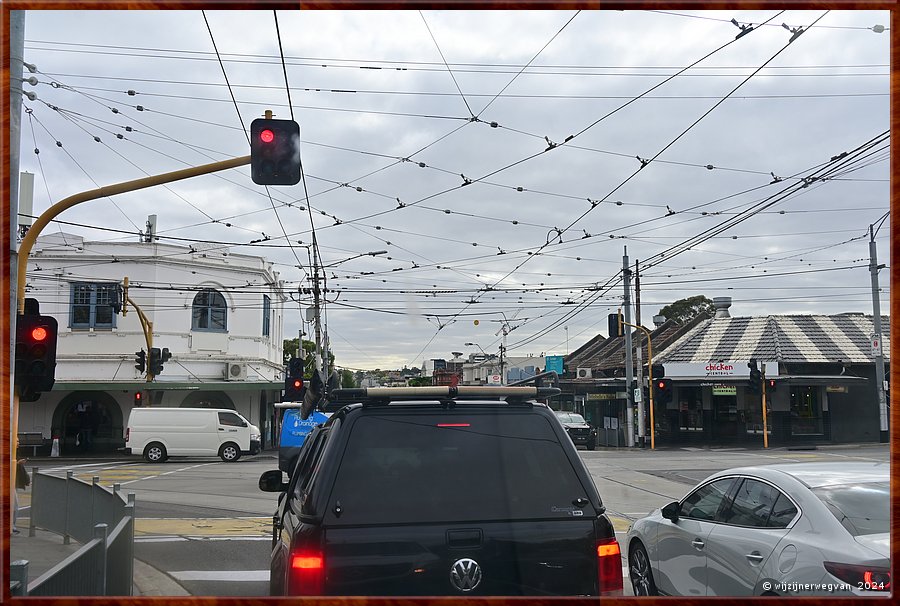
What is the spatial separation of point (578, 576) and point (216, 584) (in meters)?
6.23

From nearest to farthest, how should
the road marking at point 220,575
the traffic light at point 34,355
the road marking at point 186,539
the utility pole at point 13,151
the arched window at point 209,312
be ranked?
1. the utility pole at point 13,151
2. the traffic light at point 34,355
3. the road marking at point 220,575
4. the road marking at point 186,539
5. the arched window at point 209,312

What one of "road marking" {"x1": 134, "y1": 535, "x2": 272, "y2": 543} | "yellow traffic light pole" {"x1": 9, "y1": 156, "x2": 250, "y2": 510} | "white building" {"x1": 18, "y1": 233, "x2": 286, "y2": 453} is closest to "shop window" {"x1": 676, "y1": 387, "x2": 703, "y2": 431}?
"white building" {"x1": 18, "y1": 233, "x2": 286, "y2": 453}

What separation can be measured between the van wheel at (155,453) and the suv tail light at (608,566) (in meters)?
29.1

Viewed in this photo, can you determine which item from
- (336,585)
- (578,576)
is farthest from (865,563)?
(336,585)

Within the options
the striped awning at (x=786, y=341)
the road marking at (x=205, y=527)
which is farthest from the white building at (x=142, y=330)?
the striped awning at (x=786, y=341)

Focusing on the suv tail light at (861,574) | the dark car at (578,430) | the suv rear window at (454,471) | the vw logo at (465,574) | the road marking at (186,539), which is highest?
the suv rear window at (454,471)

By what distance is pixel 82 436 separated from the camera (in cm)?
3528

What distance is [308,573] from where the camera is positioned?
12.3 ft

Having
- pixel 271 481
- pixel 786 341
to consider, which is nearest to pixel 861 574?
pixel 271 481

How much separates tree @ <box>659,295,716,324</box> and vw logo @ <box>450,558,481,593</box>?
4065 centimetres

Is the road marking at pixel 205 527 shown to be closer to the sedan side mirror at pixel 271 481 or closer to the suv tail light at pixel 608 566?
the sedan side mirror at pixel 271 481

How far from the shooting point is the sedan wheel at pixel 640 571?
728 centimetres

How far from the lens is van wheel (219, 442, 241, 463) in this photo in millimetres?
31188

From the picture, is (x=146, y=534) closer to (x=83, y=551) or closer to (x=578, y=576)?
(x=83, y=551)
